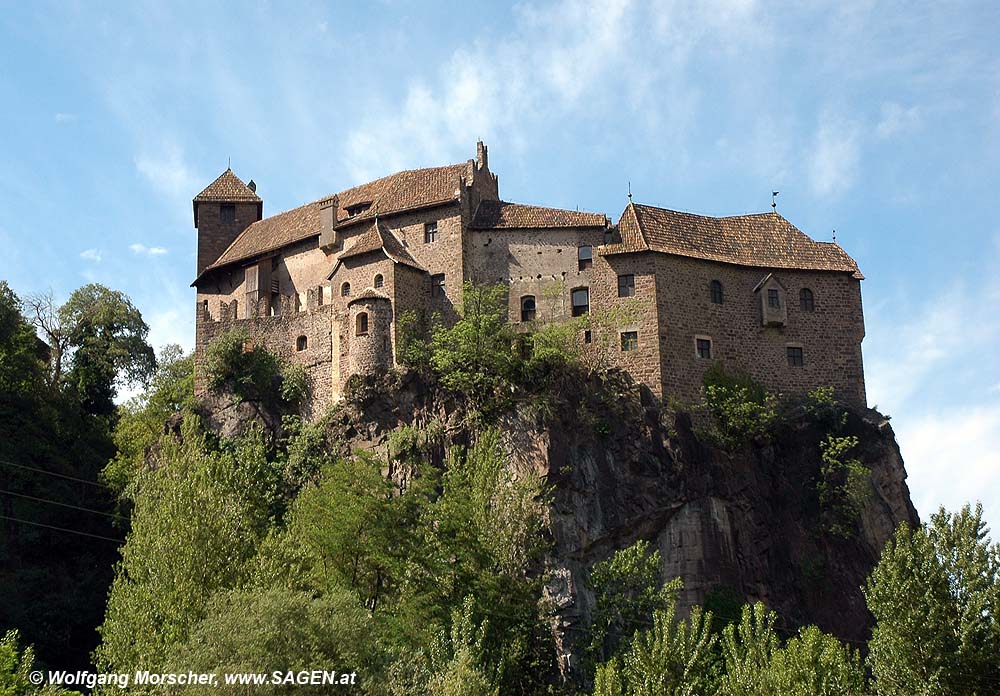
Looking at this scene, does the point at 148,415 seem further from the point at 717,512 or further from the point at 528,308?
the point at 717,512

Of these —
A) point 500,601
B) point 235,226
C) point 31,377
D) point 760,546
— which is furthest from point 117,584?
point 235,226

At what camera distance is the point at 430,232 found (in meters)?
60.0

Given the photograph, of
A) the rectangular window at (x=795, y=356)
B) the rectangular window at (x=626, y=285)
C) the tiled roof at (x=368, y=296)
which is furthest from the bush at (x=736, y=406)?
the tiled roof at (x=368, y=296)

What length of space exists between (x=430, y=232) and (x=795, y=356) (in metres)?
17.3

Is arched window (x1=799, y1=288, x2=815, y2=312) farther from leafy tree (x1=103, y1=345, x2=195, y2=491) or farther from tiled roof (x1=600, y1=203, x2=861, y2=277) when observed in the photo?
leafy tree (x1=103, y1=345, x2=195, y2=491)

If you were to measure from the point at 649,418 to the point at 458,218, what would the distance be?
1340cm

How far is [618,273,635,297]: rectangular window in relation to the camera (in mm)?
56487

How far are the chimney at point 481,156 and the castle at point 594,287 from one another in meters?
1.37

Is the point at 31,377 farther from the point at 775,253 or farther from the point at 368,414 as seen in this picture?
the point at 775,253

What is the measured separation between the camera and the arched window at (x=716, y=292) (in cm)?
5769

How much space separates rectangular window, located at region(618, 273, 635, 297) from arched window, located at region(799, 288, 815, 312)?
26.6 feet

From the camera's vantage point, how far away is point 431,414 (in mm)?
52781

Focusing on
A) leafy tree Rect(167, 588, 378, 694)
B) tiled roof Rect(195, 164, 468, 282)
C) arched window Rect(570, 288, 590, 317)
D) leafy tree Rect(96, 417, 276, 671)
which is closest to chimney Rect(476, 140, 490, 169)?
tiled roof Rect(195, 164, 468, 282)

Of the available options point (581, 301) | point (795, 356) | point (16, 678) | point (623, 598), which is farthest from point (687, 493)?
point (16, 678)
